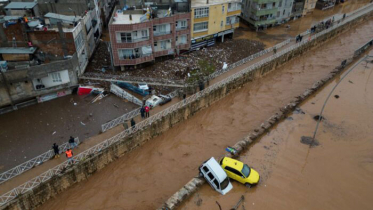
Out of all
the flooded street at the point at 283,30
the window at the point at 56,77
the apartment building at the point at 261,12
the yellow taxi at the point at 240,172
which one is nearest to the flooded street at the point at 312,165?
the yellow taxi at the point at 240,172

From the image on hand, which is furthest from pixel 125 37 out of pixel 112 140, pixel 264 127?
pixel 264 127

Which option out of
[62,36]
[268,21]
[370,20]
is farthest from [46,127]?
[370,20]

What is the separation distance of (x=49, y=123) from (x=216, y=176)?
17362mm

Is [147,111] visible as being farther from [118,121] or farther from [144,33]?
[144,33]

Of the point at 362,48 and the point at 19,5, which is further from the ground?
the point at 19,5

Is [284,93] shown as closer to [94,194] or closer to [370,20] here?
[94,194]

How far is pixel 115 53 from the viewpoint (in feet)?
105

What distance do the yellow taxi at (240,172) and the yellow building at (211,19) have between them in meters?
23.5

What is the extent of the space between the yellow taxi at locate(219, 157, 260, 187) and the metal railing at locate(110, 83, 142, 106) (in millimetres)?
11994

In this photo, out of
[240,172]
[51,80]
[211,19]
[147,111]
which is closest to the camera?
[240,172]

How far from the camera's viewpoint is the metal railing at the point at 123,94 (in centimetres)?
2819

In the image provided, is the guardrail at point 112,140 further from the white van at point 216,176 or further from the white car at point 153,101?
the white van at point 216,176

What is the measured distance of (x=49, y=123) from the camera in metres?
25.5

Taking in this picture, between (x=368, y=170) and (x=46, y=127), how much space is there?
29.9 meters
